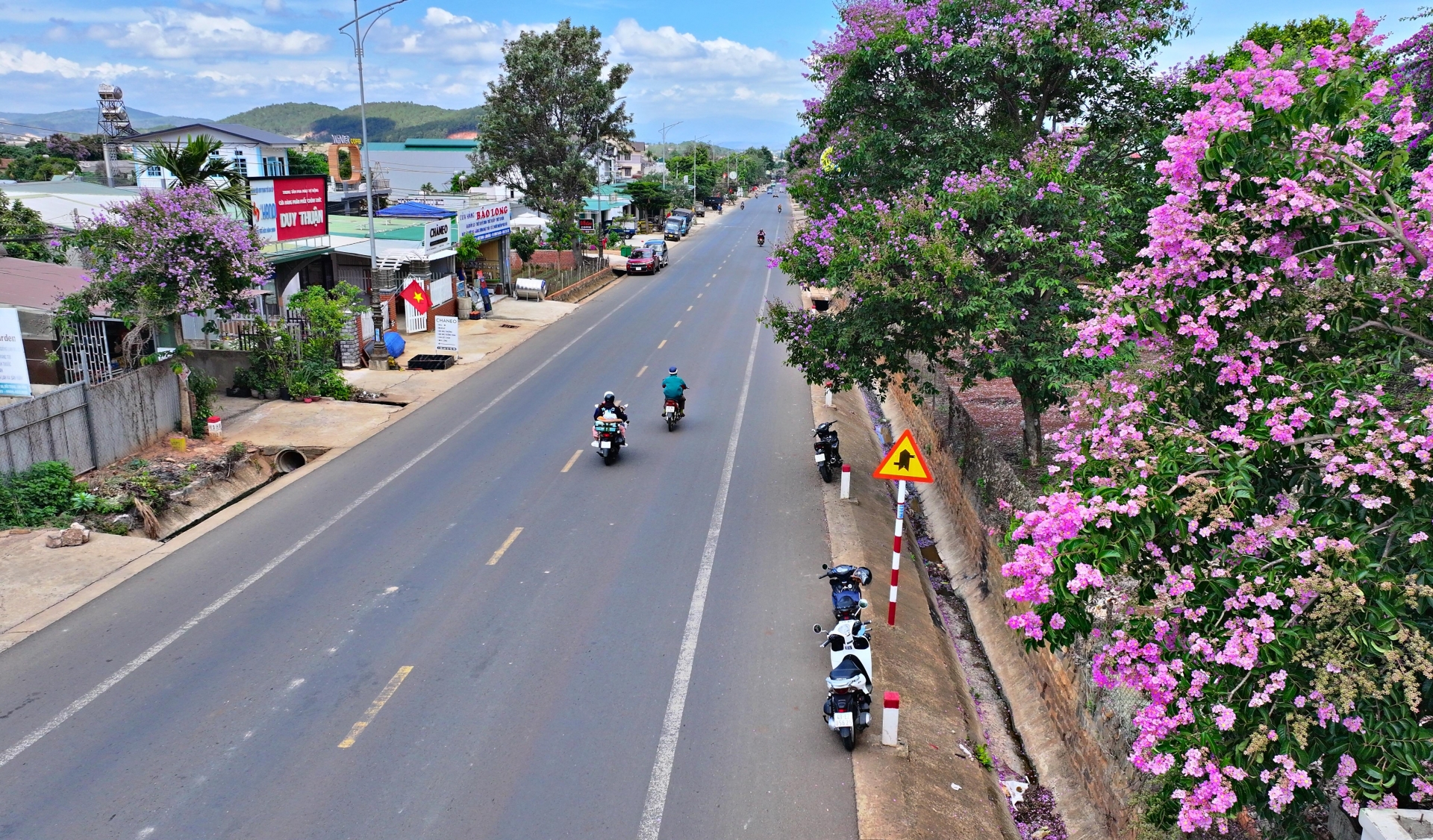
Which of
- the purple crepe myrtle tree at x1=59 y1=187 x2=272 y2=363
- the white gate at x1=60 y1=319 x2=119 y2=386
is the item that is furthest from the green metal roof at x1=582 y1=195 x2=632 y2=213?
the white gate at x1=60 y1=319 x2=119 y2=386

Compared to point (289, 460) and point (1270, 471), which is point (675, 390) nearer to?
point (289, 460)

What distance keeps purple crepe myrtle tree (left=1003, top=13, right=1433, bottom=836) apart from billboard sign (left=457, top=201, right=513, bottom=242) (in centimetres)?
3357

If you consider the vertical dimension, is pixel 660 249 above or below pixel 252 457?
above

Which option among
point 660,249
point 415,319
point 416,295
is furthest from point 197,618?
point 660,249

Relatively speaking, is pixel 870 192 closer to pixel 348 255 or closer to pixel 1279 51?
pixel 1279 51

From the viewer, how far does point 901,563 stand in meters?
15.4

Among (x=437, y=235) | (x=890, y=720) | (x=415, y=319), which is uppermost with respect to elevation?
(x=437, y=235)

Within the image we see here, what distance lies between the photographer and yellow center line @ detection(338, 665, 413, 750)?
9188 mm

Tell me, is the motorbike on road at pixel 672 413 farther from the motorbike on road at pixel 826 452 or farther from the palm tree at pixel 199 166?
the palm tree at pixel 199 166

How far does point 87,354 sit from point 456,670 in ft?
40.1

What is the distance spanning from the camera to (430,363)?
92.0ft

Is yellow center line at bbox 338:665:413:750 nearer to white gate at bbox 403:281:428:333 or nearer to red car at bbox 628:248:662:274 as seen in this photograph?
white gate at bbox 403:281:428:333

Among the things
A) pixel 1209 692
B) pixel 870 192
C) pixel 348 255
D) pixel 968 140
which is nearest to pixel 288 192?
pixel 348 255

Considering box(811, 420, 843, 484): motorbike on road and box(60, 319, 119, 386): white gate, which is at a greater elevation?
box(60, 319, 119, 386): white gate
